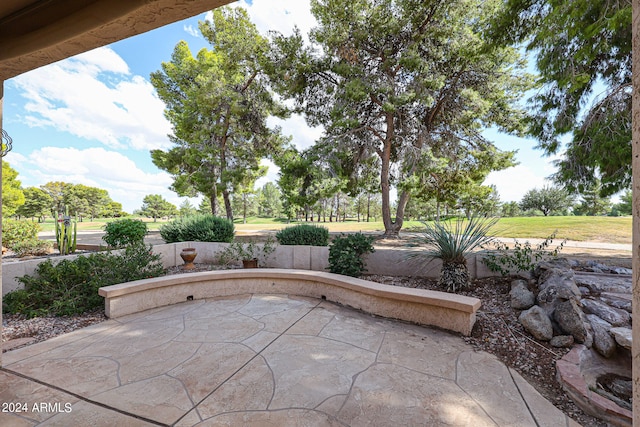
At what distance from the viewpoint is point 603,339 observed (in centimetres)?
248

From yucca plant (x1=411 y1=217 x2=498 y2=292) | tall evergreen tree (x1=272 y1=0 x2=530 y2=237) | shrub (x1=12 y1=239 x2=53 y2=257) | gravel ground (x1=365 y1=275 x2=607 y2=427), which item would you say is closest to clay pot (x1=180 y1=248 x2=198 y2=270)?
shrub (x1=12 y1=239 x2=53 y2=257)

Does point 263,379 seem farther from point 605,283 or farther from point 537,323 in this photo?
point 605,283

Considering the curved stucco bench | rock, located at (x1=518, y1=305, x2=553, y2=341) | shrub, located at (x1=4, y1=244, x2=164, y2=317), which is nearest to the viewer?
rock, located at (x1=518, y1=305, x2=553, y2=341)

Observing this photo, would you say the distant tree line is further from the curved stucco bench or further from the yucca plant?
the yucca plant

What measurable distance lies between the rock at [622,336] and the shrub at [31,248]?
28.8 feet

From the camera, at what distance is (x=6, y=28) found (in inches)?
71.7

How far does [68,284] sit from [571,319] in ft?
20.0

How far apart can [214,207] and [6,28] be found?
13.2m

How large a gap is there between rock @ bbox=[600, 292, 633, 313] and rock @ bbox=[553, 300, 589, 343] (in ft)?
1.73

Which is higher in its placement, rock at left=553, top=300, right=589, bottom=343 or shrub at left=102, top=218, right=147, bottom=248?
shrub at left=102, top=218, right=147, bottom=248

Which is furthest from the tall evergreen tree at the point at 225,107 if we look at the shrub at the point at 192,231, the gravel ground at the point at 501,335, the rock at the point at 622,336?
the rock at the point at 622,336

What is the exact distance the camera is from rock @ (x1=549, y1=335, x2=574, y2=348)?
2494mm

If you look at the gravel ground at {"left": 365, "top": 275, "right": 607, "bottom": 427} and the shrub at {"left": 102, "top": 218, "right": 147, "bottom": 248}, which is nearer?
the gravel ground at {"left": 365, "top": 275, "right": 607, "bottom": 427}

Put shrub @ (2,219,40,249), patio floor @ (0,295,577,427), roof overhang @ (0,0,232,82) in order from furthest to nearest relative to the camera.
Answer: shrub @ (2,219,40,249)
patio floor @ (0,295,577,427)
roof overhang @ (0,0,232,82)
